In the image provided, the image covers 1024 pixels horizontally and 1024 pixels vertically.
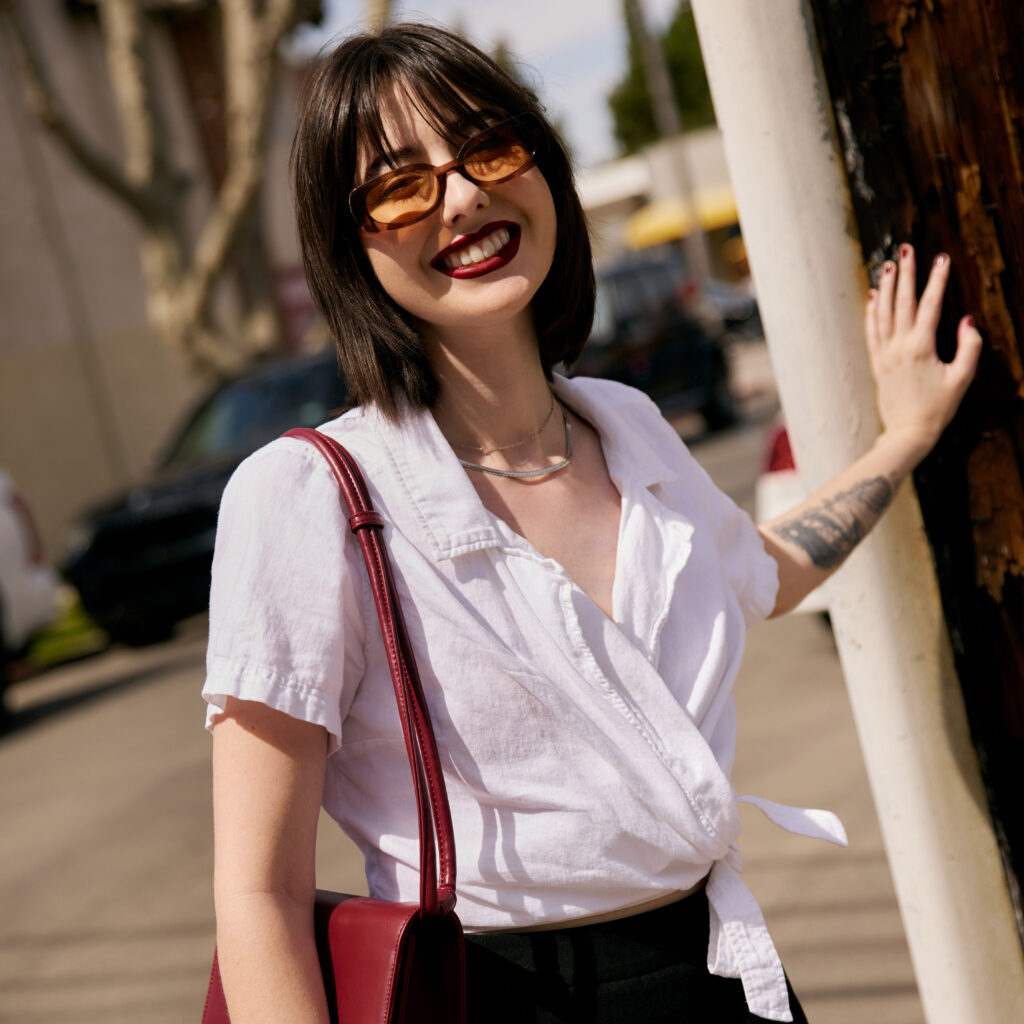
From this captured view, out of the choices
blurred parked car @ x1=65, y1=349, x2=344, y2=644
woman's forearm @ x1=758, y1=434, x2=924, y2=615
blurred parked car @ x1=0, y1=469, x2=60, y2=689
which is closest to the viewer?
woman's forearm @ x1=758, y1=434, x2=924, y2=615

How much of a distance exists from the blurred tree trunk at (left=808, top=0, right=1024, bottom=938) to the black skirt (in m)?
0.76

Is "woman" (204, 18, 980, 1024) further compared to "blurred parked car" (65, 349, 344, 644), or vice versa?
"blurred parked car" (65, 349, 344, 644)

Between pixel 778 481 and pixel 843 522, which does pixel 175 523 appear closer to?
pixel 778 481

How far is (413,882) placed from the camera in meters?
1.44

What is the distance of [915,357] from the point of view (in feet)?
6.32

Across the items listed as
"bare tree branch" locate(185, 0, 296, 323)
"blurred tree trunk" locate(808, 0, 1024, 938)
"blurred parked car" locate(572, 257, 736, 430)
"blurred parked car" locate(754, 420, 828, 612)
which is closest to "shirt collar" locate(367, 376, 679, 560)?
"blurred tree trunk" locate(808, 0, 1024, 938)

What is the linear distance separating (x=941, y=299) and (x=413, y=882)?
1.09m

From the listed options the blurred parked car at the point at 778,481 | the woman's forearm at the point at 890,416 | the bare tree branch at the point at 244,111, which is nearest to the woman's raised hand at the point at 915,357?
the woman's forearm at the point at 890,416

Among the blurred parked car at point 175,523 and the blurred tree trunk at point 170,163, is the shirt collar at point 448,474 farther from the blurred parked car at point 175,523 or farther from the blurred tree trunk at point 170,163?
the blurred tree trunk at point 170,163

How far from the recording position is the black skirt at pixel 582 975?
1.46 m

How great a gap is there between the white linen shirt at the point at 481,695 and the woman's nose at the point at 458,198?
0.25 m

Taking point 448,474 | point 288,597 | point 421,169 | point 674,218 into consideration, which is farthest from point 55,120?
point 674,218

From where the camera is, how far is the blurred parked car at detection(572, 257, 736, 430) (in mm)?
13578

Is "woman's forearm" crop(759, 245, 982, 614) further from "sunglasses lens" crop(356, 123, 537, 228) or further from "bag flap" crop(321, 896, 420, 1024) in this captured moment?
"bag flap" crop(321, 896, 420, 1024)
